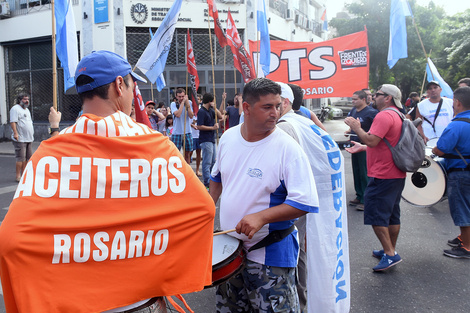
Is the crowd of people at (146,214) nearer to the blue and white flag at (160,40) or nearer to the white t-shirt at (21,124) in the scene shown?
the blue and white flag at (160,40)

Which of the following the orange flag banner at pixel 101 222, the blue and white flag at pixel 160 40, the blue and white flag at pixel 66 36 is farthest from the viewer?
the blue and white flag at pixel 160 40

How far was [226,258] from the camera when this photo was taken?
2.17 m

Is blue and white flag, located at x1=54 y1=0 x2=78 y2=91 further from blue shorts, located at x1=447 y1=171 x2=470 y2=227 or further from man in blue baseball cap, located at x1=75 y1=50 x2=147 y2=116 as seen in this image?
blue shorts, located at x1=447 y1=171 x2=470 y2=227

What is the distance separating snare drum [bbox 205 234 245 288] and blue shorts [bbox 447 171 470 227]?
359 centimetres

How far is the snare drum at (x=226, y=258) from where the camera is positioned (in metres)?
2.14

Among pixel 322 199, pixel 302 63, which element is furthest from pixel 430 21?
pixel 322 199

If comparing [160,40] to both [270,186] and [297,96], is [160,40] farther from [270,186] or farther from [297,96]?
[270,186]

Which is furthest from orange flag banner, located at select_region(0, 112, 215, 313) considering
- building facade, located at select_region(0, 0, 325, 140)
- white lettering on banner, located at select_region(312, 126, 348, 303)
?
building facade, located at select_region(0, 0, 325, 140)

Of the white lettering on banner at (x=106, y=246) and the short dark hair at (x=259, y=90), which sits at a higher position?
the short dark hair at (x=259, y=90)

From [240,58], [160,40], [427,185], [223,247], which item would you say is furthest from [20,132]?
[223,247]

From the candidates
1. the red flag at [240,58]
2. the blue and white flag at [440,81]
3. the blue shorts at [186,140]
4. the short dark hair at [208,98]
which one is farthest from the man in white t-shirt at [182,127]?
the blue and white flag at [440,81]

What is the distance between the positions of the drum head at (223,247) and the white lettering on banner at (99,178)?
0.63 meters

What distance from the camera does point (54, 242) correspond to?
59.9 inches

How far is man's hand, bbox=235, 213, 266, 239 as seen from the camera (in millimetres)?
2254
